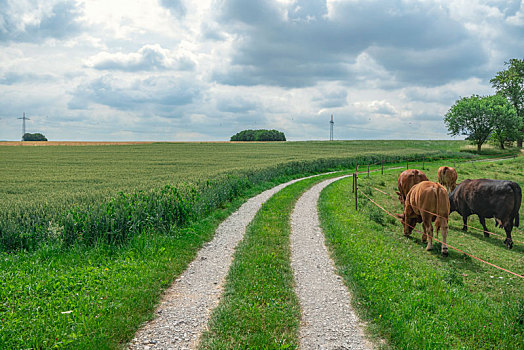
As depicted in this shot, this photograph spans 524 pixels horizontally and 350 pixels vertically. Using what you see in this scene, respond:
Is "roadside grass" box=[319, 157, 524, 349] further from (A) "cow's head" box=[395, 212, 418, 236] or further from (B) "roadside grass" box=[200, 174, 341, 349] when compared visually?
(B) "roadside grass" box=[200, 174, 341, 349]

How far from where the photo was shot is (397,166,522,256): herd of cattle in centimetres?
1125


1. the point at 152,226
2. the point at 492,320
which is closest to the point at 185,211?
the point at 152,226

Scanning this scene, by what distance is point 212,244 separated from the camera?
12.1 metres

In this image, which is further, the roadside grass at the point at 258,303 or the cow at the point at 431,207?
the cow at the point at 431,207

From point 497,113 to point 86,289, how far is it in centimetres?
8131

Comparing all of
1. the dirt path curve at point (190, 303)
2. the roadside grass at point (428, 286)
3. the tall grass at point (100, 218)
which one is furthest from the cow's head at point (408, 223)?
the tall grass at point (100, 218)

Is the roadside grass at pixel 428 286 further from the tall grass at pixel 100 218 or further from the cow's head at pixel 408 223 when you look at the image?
the tall grass at pixel 100 218

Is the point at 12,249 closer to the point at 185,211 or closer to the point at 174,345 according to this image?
the point at 185,211

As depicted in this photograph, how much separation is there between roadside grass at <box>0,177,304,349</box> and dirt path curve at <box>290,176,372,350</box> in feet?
11.0

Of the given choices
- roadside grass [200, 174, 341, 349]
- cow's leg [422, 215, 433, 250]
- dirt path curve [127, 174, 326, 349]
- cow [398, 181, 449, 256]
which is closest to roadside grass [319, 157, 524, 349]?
cow's leg [422, 215, 433, 250]

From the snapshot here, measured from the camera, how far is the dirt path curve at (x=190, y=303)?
19.5 feet

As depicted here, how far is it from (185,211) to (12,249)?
6076 millimetres

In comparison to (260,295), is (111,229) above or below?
above

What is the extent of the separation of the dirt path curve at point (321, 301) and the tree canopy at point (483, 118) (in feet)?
240
